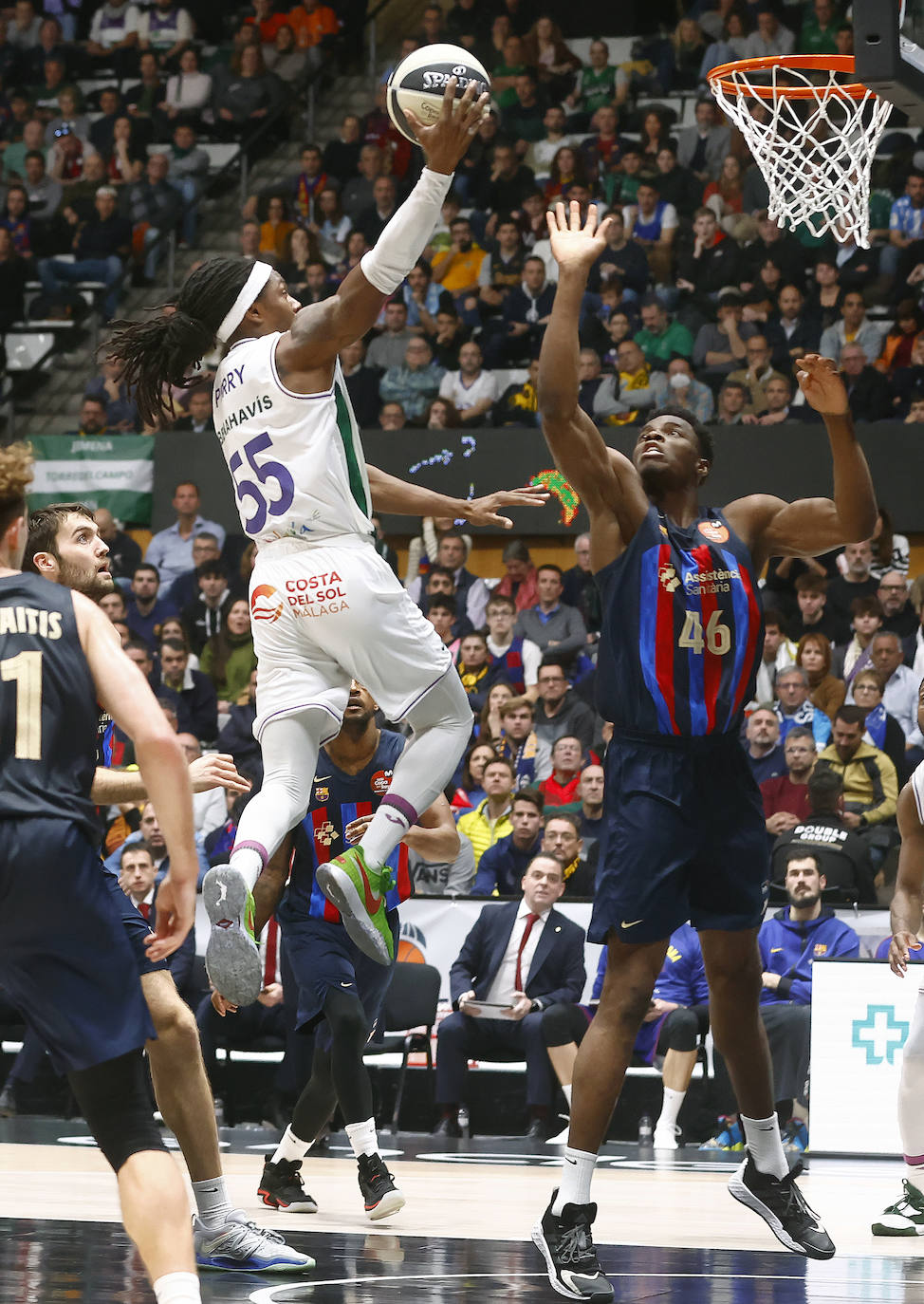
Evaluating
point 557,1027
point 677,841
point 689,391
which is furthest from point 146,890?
point 689,391

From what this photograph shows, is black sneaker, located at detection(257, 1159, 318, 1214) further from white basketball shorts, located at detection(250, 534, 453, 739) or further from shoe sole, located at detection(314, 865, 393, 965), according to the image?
white basketball shorts, located at detection(250, 534, 453, 739)

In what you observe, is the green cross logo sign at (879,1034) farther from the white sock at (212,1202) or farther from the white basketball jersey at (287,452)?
the white basketball jersey at (287,452)

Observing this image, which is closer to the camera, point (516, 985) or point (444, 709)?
point (444, 709)

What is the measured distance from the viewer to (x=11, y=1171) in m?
8.21

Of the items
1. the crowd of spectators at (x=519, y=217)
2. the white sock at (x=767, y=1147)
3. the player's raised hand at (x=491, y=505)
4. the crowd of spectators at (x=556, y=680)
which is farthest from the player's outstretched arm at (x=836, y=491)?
the crowd of spectators at (x=519, y=217)

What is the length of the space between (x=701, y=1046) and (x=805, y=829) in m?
1.59

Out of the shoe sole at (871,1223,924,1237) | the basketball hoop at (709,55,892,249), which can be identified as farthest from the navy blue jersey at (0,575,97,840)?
the basketball hoop at (709,55,892,249)

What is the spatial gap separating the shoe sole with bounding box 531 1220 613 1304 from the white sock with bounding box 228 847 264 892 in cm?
138

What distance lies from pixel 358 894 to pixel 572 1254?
127cm

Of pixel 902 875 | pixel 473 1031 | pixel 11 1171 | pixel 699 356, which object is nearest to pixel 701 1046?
pixel 473 1031

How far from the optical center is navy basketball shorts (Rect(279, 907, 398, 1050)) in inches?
285

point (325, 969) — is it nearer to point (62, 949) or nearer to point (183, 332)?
point (183, 332)

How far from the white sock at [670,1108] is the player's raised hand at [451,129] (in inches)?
251

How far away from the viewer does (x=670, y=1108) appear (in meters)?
10.3
